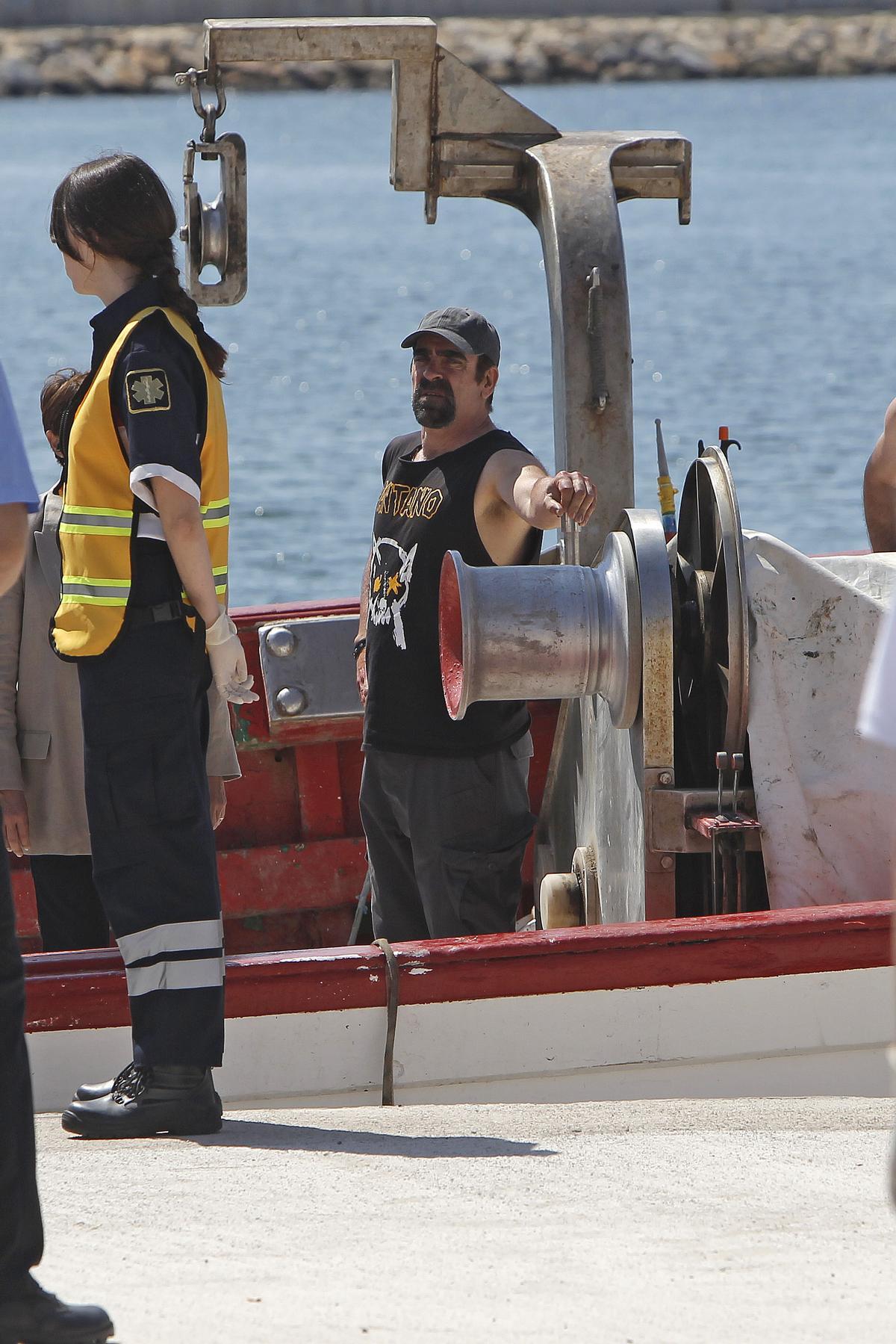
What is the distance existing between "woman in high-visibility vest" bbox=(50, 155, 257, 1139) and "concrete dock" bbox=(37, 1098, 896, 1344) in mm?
237

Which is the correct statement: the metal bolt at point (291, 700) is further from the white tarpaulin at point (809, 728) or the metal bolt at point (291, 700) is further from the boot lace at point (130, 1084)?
the boot lace at point (130, 1084)

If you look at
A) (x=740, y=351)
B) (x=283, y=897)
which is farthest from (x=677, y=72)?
(x=283, y=897)

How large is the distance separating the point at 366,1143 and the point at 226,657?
3.01ft

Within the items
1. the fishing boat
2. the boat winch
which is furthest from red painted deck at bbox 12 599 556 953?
the boat winch

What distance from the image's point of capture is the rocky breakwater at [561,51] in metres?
57.5

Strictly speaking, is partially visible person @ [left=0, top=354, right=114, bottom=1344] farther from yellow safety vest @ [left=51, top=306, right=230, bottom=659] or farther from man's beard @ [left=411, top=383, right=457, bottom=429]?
man's beard @ [left=411, top=383, right=457, bottom=429]

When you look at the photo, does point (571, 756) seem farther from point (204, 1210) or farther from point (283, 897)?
point (204, 1210)

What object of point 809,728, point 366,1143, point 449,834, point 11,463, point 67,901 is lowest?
point 366,1143

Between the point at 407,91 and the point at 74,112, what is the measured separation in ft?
182

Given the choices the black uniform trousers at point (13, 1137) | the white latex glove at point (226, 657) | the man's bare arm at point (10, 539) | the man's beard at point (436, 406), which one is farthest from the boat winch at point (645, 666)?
the black uniform trousers at point (13, 1137)

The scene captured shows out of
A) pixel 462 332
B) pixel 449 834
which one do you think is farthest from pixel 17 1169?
pixel 462 332

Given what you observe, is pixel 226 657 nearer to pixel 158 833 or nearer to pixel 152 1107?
pixel 158 833

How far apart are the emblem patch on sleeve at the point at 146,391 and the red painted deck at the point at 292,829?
7.26ft

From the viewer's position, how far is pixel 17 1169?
8.08ft
